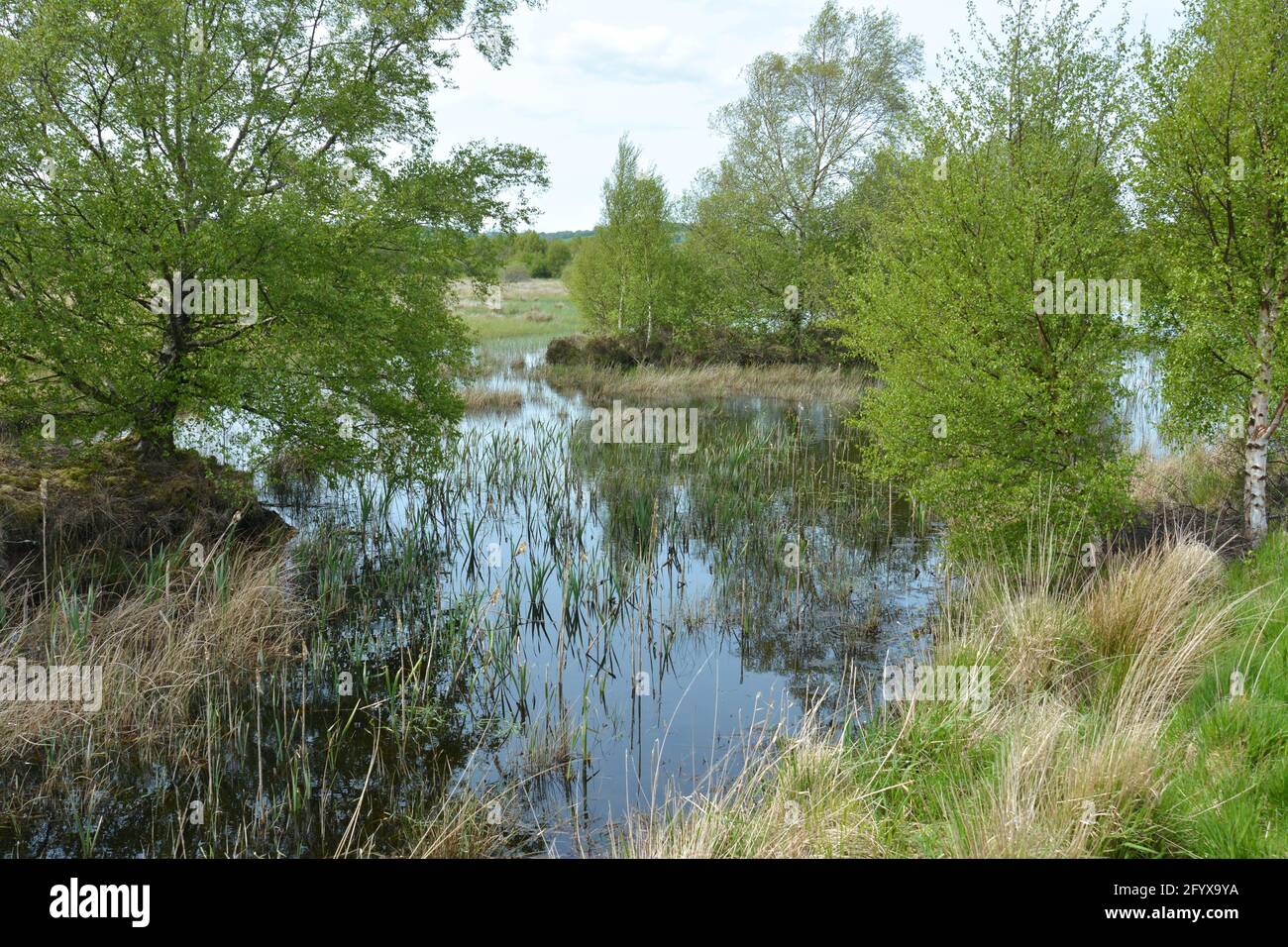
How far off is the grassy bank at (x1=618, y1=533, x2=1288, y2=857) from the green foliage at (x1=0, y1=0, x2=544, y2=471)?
762cm

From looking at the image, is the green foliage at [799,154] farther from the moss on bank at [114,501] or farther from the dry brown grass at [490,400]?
the moss on bank at [114,501]

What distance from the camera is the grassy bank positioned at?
159 inches

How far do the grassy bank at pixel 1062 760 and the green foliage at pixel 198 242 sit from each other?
762 cm

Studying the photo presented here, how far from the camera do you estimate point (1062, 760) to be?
4418 mm

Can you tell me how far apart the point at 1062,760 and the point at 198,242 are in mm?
9636

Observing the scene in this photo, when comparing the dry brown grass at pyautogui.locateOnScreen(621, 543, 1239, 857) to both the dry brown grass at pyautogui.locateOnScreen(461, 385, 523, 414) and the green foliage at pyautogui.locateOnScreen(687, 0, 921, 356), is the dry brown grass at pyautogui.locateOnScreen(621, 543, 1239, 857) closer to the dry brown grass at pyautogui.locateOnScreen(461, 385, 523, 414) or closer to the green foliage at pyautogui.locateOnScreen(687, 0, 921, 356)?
the dry brown grass at pyautogui.locateOnScreen(461, 385, 523, 414)

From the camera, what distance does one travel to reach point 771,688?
7406 millimetres

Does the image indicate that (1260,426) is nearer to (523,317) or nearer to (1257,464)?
(1257,464)

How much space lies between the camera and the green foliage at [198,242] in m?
9.14

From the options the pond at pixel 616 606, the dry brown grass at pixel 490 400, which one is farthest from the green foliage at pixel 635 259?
the pond at pixel 616 606

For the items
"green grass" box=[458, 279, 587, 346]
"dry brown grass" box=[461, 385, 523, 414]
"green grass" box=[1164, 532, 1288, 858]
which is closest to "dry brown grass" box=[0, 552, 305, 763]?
"green grass" box=[1164, 532, 1288, 858]

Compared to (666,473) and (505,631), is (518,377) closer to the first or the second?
(666,473)
